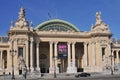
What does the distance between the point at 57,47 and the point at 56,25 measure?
402 inches

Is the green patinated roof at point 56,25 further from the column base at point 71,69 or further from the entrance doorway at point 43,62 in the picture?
the column base at point 71,69

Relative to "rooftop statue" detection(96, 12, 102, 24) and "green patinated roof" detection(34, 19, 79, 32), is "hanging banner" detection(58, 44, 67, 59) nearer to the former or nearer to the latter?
"green patinated roof" detection(34, 19, 79, 32)

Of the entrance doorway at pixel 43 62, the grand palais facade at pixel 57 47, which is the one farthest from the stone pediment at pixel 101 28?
the entrance doorway at pixel 43 62

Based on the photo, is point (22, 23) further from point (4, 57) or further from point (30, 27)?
point (4, 57)

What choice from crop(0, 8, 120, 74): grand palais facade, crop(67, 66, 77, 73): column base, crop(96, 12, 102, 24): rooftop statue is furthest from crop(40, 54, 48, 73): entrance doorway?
crop(96, 12, 102, 24): rooftop statue

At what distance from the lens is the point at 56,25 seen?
123 metres

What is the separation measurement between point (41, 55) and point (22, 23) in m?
15.7

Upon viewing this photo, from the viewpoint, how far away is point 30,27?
113 m

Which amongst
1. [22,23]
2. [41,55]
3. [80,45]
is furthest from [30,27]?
[80,45]

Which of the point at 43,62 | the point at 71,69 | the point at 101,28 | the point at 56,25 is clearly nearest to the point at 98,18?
the point at 101,28

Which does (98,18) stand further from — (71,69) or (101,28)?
(71,69)

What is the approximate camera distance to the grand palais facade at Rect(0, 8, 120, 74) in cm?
10975

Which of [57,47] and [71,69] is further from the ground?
[57,47]

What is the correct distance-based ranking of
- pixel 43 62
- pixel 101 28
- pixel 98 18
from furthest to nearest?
pixel 43 62
pixel 98 18
pixel 101 28
